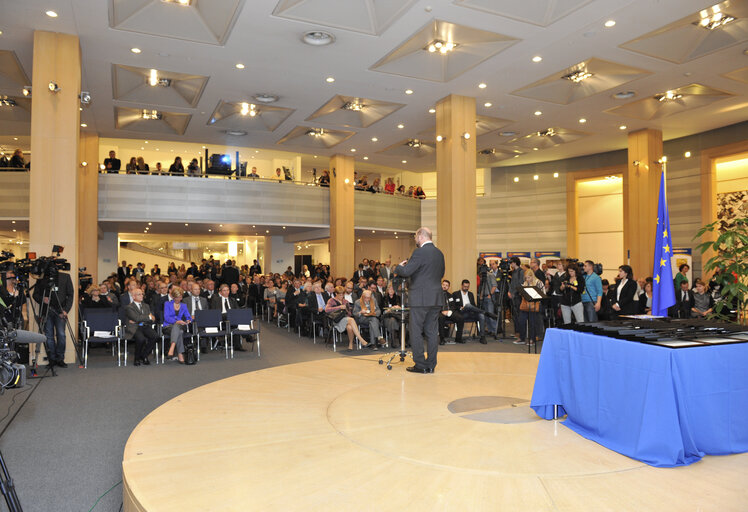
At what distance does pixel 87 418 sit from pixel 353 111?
35.0 ft

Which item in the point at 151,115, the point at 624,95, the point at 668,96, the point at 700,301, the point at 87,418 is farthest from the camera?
the point at 151,115

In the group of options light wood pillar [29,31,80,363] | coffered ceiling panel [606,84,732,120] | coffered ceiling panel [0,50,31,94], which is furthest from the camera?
coffered ceiling panel [606,84,732,120]

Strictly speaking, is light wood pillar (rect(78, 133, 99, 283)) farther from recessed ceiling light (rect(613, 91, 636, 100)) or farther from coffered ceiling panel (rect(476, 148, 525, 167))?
recessed ceiling light (rect(613, 91, 636, 100))

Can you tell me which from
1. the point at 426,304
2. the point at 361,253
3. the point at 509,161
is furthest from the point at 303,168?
the point at 426,304

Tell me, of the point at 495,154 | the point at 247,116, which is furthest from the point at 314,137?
the point at 495,154

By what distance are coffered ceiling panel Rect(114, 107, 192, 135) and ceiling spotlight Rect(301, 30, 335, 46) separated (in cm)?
627

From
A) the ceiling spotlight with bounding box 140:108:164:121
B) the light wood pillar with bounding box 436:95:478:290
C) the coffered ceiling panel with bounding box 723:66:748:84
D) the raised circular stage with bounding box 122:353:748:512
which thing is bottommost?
the raised circular stage with bounding box 122:353:748:512

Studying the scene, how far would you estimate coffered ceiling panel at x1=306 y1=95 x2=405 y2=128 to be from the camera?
13344 millimetres

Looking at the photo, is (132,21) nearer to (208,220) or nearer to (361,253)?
(208,220)

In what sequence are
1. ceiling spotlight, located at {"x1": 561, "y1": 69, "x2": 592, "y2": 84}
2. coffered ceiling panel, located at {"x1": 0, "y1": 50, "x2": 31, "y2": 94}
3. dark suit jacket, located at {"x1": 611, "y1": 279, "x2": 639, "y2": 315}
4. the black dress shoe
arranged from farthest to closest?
ceiling spotlight, located at {"x1": 561, "y1": 69, "x2": 592, "y2": 84} < coffered ceiling panel, located at {"x1": 0, "y1": 50, "x2": 31, "y2": 94} < dark suit jacket, located at {"x1": 611, "y1": 279, "x2": 639, "y2": 315} < the black dress shoe

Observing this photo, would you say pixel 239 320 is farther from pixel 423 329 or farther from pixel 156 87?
pixel 156 87

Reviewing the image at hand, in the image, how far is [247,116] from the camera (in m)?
14.5

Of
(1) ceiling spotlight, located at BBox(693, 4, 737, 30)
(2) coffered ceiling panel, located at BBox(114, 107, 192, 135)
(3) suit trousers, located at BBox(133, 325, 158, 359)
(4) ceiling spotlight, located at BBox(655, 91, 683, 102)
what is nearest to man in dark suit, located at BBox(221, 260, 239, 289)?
(2) coffered ceiling panel, located at BBox(114, 107, 192, 135)

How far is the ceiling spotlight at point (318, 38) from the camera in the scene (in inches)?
365
